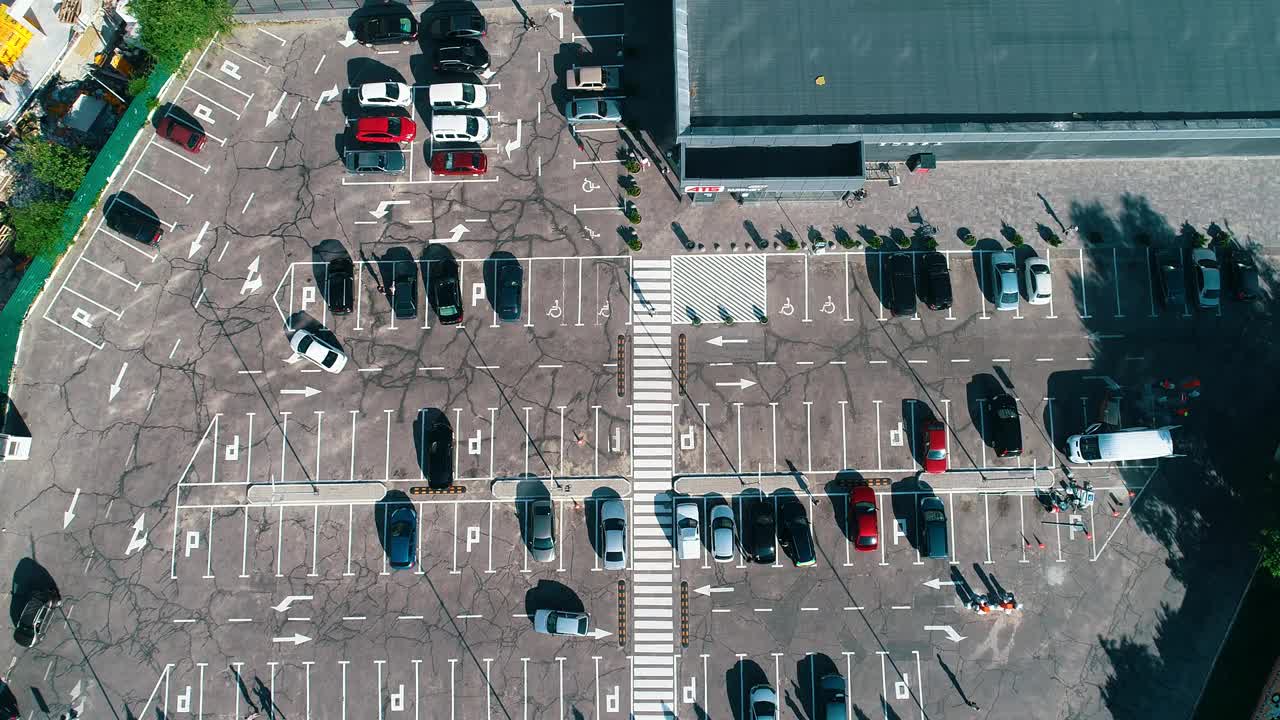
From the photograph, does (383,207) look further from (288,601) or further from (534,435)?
(288,601)

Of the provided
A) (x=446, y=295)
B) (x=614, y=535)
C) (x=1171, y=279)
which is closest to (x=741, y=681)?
(x=614, y=535)

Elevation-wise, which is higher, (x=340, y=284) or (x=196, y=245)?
(x=196, y=245)

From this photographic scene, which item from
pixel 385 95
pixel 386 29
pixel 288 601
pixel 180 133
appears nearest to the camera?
pixel 288 601

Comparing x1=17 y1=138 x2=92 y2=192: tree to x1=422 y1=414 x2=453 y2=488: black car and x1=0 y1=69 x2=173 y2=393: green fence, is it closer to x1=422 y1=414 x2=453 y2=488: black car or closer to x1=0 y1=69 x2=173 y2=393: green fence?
x1=0 y1=69 x2=173 y2=393: green fence

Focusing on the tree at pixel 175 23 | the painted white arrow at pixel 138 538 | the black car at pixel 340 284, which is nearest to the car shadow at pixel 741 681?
the black car at pixel 340 284

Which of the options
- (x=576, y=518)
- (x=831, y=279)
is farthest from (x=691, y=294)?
(x=576, y=518)

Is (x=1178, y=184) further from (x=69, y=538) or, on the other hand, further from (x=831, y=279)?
(x=69, y=538)

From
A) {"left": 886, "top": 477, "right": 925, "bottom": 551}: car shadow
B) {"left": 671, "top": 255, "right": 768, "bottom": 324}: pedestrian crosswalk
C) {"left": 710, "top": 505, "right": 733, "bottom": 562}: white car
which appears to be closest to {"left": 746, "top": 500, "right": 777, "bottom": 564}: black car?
{"left": 710, "top": 505, "right": 733, "bottom": 562}: white car
